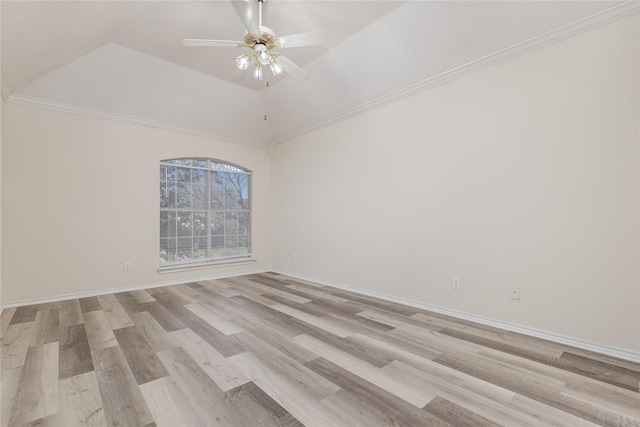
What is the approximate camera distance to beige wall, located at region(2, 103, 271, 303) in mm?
3346

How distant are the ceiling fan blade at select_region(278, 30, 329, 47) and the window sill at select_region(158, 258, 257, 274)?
363cm

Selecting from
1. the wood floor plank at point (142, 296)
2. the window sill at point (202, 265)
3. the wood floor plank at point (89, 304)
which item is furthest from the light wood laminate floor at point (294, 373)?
the window sill at point (202, 265)

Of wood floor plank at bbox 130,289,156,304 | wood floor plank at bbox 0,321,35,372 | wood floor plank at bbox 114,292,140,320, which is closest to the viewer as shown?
wood floor plank at bbox 0,321,35,372

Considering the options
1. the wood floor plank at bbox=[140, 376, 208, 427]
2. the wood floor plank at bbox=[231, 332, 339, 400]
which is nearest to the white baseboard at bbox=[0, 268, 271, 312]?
the wood floor plank at bbox=[231, 332, 339, 400]

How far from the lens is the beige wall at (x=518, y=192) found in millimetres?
2152

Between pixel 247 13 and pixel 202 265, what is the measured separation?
3.84m

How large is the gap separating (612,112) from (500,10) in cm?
120

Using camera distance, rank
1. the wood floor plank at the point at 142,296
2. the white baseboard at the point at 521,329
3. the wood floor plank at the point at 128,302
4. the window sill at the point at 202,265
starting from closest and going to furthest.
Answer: the white baseboard at the point at 521,329 → the wood floor plank at the point at 128,302 → the wood floor plank at the point at 142,296 → the window sill at the point at 202,265

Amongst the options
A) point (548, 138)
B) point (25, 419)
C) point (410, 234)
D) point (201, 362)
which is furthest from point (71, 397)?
point (548, 138)

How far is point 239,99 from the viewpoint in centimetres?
448

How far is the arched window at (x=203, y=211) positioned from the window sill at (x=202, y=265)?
0.11m

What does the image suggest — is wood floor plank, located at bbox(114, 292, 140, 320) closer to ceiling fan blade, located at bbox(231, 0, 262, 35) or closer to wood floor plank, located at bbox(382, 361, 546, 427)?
wood floor plank, located at bbox(382, 361, 546, 427)

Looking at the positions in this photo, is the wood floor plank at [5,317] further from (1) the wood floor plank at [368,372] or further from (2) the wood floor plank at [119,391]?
(1) the wood floor plank at [368,372]

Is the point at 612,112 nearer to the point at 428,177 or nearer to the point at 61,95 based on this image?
the point at 428,177
